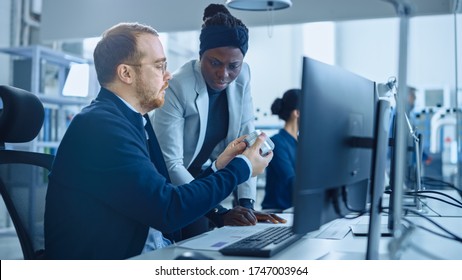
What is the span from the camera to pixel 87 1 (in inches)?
77.4

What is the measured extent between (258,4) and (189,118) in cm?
75

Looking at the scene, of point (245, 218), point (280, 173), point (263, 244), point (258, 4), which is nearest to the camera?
point (263, 244)

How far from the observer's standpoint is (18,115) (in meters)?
1.19

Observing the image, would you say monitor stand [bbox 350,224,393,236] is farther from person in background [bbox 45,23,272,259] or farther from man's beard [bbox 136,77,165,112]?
man's beard [bbox 136,77,165,112]

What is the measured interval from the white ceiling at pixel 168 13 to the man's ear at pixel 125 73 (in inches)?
14.7

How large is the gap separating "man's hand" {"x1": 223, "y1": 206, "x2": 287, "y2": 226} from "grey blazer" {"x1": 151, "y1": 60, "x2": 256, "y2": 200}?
0.65 feet

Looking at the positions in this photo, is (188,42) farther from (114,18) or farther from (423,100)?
(423,100)

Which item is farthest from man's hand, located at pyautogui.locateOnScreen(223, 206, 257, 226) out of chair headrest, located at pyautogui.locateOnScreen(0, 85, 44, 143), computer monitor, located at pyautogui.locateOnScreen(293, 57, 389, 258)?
chair headrest, located at pyautogui.locateOnScreen(0, 85, 44, 143)

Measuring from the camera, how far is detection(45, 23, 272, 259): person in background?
103 centimetres

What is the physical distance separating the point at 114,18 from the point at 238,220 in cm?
86

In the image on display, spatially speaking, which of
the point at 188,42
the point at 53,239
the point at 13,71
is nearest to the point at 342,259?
the point at 53,239

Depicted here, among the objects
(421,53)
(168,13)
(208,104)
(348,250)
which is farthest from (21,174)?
(421,53)

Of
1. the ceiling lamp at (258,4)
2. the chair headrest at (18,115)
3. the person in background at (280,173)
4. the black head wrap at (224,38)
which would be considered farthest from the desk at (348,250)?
the person in background at (280,173)

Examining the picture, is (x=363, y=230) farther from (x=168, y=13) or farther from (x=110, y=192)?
(x=168, y=13)
